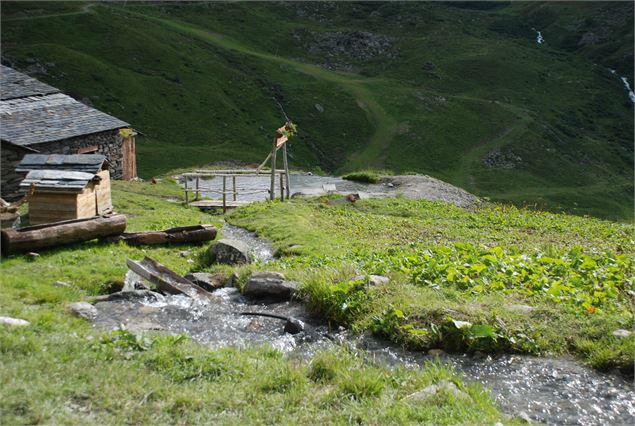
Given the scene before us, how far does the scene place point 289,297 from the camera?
1373cm

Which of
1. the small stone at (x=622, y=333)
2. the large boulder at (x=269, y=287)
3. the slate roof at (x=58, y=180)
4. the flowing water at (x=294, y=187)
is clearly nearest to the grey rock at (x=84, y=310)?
the large boulder at (x=269, y=287)

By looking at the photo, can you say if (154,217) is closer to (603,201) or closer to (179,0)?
(603,201)

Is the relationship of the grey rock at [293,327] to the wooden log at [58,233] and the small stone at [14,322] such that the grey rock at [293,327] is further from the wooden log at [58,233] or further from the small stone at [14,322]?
the wooden log at [58,233]

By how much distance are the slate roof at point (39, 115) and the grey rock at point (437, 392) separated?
30.7 meters

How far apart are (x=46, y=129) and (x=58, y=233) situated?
22785 millimetres

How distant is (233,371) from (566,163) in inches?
3221

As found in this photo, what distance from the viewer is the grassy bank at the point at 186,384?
24.5 feet

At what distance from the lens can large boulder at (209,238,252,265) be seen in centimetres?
1734

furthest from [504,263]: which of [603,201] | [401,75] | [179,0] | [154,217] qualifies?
[179,0]

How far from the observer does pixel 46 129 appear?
3691 cm

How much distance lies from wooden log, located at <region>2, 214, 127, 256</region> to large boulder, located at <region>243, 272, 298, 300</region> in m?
5.97

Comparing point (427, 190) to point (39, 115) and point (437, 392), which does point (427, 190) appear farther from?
point (437, 392)

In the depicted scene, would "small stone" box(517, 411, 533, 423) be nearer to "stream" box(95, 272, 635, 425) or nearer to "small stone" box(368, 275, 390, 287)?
"stream" box(95, 272, 635, 425)

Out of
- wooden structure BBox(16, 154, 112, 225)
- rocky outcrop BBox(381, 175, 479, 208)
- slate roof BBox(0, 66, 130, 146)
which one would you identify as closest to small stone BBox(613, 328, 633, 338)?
wooden structure BBox(16, 154, 112, 225)
